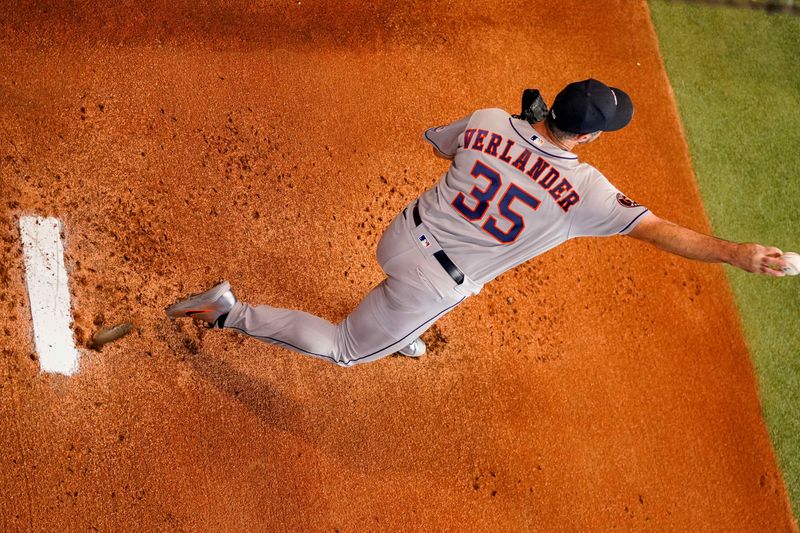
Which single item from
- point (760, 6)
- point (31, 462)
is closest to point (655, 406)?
point (31, 462)

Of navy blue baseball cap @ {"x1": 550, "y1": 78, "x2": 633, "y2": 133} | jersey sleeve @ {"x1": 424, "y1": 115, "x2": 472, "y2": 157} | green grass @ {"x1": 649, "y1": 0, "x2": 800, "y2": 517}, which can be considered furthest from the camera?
green grass @ {"x1": 649, "y1": 0, "x2": 800, "y2": 517}

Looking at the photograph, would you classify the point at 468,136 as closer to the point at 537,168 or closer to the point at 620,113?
the point at 537,168

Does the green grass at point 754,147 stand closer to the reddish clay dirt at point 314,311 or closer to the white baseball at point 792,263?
the reddish clay dirt at point 314,311

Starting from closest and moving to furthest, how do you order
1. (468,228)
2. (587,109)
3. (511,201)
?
(587,109), (511,201), (468,228)

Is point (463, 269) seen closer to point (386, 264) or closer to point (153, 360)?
point (386, 264)

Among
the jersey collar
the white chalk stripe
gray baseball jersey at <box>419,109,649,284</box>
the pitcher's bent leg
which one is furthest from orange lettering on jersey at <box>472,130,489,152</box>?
the white chalk stripe

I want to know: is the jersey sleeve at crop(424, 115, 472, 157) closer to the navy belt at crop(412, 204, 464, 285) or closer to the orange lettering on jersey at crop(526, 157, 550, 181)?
the orange lettering on jersey at crop(526, 157, 550, 181)

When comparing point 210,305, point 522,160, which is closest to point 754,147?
point 522,160
